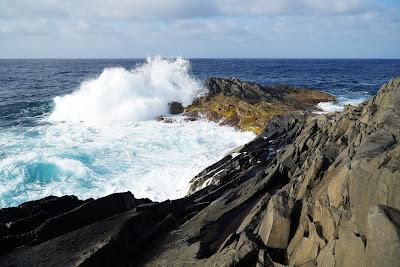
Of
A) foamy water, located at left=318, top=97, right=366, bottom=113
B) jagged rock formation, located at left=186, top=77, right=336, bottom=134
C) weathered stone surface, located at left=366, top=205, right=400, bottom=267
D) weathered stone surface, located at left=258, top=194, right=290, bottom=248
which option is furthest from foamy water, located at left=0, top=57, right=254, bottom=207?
weathered stone surface, located at left=366, top=205, right=400, bottom=267

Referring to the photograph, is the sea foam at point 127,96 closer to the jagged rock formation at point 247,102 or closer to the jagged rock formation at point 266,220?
the jagged rock formation at point 247,102

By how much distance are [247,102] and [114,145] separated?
31.6ft

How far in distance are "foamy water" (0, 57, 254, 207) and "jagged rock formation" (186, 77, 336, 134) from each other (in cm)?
103

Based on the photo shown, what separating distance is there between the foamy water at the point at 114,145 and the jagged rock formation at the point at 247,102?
3.39 feet

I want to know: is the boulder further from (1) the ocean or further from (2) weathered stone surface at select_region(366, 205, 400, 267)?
(2) weathered stone surface at select_region(366, 205, 400, 267)

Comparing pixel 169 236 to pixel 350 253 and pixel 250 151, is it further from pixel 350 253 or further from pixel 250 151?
pixel 250 151

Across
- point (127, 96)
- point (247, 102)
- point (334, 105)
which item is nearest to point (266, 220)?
point (247, 102)

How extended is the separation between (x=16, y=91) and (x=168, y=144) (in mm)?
31674

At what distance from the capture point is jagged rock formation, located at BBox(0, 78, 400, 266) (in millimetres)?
5172

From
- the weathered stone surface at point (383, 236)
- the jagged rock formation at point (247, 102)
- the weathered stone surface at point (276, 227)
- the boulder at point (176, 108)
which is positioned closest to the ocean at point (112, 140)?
the boulder at point (176, 108)

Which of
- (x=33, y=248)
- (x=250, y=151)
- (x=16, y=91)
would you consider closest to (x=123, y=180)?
(x=250, y=151)

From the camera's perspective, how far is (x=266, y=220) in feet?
22.2

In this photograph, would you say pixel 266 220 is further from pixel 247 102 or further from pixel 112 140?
pixel 247 102

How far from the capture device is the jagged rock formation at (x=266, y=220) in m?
5.17
